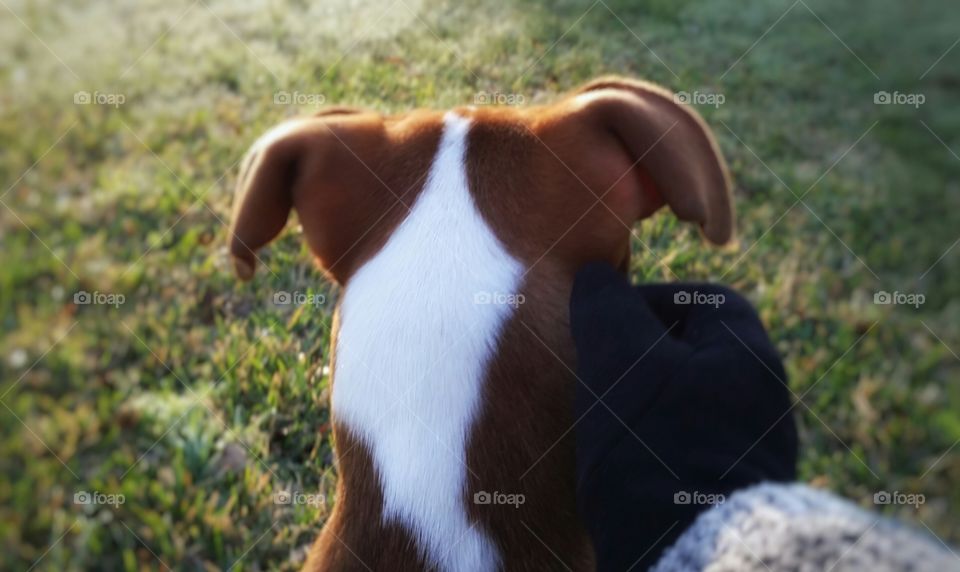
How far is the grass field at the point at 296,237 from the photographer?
2.99 m

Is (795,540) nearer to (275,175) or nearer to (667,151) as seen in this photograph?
(667,151)

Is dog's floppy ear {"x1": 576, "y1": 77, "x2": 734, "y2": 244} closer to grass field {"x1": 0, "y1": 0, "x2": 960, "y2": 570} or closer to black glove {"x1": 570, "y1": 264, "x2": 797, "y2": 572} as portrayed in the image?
black glove {"x1": 570, "y1": 264, "x2": 797, "y2": 572}

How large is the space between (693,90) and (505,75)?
1064 mm

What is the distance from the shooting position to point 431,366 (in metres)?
1.63

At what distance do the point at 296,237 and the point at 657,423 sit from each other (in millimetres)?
1686

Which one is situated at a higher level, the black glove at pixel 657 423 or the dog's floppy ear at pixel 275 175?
the dog's floppy ear at pixel 275 175

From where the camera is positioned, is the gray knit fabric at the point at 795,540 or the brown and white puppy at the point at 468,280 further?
the brown and white puppy at the point at 468,280

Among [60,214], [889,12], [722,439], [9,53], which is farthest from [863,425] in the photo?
[9,53]

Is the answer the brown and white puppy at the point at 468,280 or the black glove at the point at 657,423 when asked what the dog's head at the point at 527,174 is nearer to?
the brown and white puppy at the point at 468,280

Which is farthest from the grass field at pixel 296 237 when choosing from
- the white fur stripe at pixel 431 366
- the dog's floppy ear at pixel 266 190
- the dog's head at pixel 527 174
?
the white fur stripe at pixel 431 366

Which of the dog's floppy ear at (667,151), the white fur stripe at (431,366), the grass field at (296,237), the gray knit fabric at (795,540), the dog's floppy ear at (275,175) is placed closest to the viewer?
the gray knit fabric at (795,540)

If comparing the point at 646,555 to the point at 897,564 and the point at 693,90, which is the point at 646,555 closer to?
the point at 897,564

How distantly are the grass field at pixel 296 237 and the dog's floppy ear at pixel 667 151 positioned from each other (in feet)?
3.92

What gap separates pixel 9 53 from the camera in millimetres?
4906
